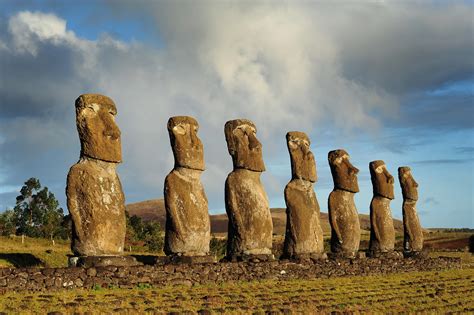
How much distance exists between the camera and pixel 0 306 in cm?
1097

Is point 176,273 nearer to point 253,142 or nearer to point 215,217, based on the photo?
point 253,142

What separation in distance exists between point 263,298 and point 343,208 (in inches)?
401

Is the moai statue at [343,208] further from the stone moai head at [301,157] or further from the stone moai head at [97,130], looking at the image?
the stone moai head at [97,130]

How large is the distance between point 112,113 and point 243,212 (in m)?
4.77

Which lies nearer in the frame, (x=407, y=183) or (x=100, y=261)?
(x=100, y=261)

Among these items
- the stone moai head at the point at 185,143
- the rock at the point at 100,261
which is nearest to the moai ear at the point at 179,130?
the stone moai head at the point at 185,143

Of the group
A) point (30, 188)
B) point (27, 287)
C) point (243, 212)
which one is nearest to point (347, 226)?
point (243, 212)

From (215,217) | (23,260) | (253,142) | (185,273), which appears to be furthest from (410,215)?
(215,217)

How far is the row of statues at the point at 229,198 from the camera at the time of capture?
14.5m

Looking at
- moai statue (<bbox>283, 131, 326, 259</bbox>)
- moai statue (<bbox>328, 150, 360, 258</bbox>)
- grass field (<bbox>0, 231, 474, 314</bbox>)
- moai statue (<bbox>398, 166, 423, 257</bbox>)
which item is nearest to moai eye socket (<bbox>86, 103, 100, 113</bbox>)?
grass field (<bbox>0, 231, 474, 314</bbox>)

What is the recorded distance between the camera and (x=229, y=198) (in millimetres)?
18297

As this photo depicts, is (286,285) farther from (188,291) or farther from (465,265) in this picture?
(465,265)

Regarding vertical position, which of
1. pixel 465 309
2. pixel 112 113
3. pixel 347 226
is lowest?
pixel 465 309

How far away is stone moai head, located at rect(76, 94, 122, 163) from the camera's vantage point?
14.9 meters
